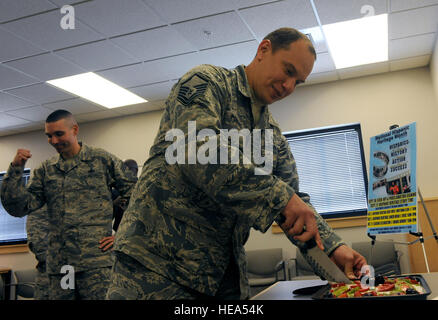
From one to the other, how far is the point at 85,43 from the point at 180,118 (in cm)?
357

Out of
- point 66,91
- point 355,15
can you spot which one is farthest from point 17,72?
point 355,15

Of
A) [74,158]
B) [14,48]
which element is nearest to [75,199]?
[74,158]

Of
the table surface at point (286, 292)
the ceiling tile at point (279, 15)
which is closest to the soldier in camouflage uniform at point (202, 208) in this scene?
the table surface at point (286, 292)

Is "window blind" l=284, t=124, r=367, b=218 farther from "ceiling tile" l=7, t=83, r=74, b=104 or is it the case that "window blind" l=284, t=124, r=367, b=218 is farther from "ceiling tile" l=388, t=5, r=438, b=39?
"ceiling tile" l=7, t=83, r=74, b=104

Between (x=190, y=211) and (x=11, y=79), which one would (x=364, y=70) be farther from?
(x=190, y=211)

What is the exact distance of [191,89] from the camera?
0.90m

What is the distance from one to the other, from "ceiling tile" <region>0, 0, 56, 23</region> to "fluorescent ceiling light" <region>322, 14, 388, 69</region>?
2551mm

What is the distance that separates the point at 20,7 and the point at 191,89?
3106 millimetres

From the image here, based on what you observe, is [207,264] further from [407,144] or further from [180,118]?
[407,144]

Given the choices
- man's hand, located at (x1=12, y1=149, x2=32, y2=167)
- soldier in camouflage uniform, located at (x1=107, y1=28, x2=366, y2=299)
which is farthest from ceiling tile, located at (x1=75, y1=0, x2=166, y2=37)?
soldier in camouflage uniform, located at (x1=107, y1=28, x2=366, y2=299)

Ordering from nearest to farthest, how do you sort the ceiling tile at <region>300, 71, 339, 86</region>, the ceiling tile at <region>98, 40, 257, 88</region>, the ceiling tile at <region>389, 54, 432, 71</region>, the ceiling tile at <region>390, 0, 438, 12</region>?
1. the ceiling tile at <region>390, 0, 438, 12</region>
2. the ceiling tile at <region>98, 40, 257, 88</region>
3. the ceiling tile at <region>389, 54, 432, 71</region>
4. the ceiling tile at <region>300, 71, 339, 86</region>

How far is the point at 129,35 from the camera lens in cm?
394

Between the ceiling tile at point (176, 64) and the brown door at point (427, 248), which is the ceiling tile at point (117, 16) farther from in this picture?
the brown door at point (427, 248)

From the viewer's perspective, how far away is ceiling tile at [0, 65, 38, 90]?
4.58 metres
